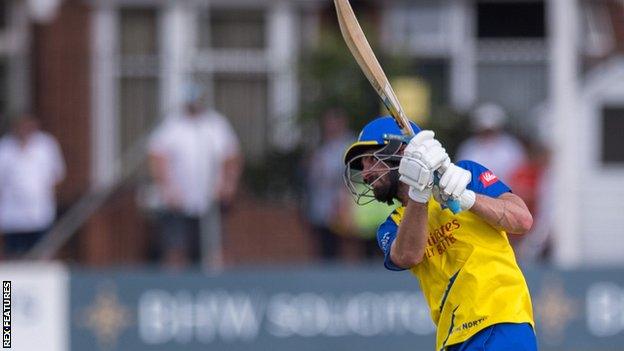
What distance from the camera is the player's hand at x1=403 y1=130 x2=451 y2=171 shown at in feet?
15.9

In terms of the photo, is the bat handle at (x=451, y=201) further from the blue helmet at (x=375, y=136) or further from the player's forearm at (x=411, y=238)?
the blue helmet at (x=375, y=136)

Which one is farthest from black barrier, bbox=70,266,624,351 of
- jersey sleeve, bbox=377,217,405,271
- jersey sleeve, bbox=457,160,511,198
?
jersey sleeve, bbox=457,160,511,198

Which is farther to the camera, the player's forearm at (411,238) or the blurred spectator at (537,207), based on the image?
the blurred spectator at (537,207)

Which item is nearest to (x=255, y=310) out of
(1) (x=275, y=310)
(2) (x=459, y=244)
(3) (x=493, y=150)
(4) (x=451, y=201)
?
(1) (x=275, y=310)

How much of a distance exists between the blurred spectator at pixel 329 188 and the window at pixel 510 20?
4210 mm

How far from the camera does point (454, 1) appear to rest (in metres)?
15.9

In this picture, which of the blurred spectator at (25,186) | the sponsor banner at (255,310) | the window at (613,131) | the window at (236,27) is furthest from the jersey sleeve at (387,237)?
the window at (613,131)

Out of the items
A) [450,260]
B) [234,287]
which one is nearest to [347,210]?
[234,287]

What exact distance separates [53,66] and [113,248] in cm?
269

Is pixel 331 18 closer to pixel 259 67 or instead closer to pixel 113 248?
pixel 259 67

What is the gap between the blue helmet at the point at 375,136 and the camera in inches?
204

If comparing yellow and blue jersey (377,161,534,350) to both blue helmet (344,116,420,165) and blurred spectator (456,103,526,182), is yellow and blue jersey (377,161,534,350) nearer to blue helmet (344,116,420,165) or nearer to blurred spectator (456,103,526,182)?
blue helmet (344,116,420,165)

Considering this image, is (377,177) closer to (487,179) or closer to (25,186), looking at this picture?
(487,179)

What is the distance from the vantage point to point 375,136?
519 cm
